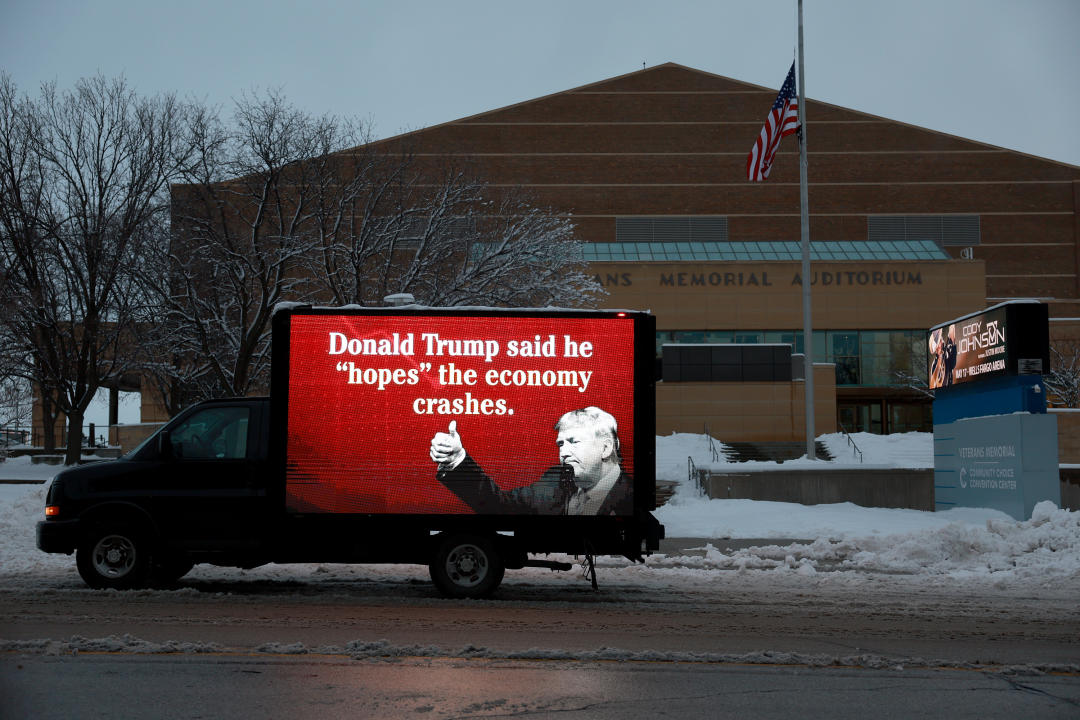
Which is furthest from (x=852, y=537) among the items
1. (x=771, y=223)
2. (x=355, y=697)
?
(x=771, y=223)

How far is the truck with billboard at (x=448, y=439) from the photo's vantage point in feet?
35.2

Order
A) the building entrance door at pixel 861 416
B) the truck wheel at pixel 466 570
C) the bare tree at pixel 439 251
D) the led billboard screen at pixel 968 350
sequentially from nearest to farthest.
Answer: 1. the truck wheel at pixel 466 570
2. the led billboard screen at pixel 968 350
3. the bare tree at pixel 439 251
4. the building entrance door at pixel 861 416

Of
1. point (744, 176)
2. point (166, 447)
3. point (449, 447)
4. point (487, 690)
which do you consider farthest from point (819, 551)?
point (744, 176)

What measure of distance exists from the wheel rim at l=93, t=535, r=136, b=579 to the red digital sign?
203 centimetres

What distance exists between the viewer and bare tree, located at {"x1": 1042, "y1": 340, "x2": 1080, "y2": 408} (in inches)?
1818

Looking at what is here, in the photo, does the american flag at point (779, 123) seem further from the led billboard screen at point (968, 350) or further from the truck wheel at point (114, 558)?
the truck wheel at point (114, 558)

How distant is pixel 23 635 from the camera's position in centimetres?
822

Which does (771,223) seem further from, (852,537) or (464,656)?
(464,656)

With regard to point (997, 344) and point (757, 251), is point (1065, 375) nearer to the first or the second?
point (757, 251)

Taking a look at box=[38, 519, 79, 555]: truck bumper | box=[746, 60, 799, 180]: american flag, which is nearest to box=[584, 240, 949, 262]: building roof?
box=[746, 60, 799, 180]: american flag

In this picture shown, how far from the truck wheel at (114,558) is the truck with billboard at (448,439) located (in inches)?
25.1

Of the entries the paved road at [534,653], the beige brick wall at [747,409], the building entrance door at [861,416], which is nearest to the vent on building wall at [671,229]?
the building entrance door at [861,416]

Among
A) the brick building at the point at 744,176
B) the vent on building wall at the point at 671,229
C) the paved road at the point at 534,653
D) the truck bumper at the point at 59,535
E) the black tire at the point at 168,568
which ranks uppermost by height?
the brick building at the point at 744,176

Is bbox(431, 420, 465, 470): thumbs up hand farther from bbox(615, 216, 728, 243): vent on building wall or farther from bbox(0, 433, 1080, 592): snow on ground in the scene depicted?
bbox(615, 216, 728, 243): vent on building wall
